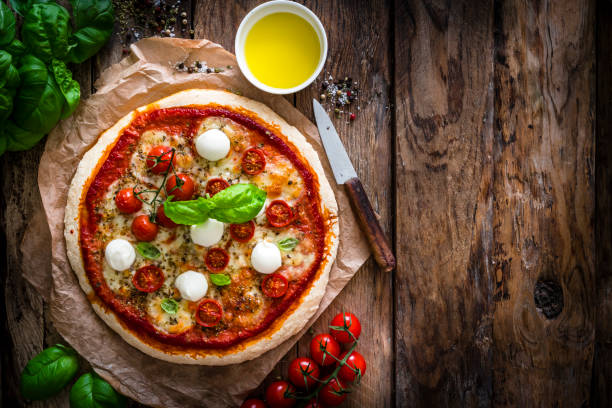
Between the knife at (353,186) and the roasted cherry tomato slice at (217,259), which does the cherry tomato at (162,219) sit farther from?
the knife at (353,186)

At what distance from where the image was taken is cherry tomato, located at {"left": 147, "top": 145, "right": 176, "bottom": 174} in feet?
8.72

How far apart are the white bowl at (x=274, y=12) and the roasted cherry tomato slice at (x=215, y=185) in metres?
0.59

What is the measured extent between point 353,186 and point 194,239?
1.01m

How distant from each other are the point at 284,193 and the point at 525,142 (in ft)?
5.27

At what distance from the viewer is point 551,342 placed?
3.03m

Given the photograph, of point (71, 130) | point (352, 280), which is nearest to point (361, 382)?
point (352, 280)

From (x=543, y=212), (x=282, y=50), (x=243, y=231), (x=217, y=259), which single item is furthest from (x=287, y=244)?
(x=543, y=212)

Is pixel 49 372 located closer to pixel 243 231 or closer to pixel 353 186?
pixel 243 231

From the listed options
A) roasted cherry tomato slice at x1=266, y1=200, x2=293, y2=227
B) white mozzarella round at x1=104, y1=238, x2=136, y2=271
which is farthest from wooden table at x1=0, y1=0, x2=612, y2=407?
white mozzarella round at x1=104, y1=238, x2=136, y2=271

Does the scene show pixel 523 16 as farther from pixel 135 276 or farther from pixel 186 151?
pixel 135 276

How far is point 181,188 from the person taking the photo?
2.64 meters

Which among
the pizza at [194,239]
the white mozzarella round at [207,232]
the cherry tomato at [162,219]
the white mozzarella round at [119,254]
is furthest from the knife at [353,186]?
the white mozzarella round at [119,254]

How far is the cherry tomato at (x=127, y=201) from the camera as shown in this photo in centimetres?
264

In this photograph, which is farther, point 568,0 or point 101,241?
point 568,0
